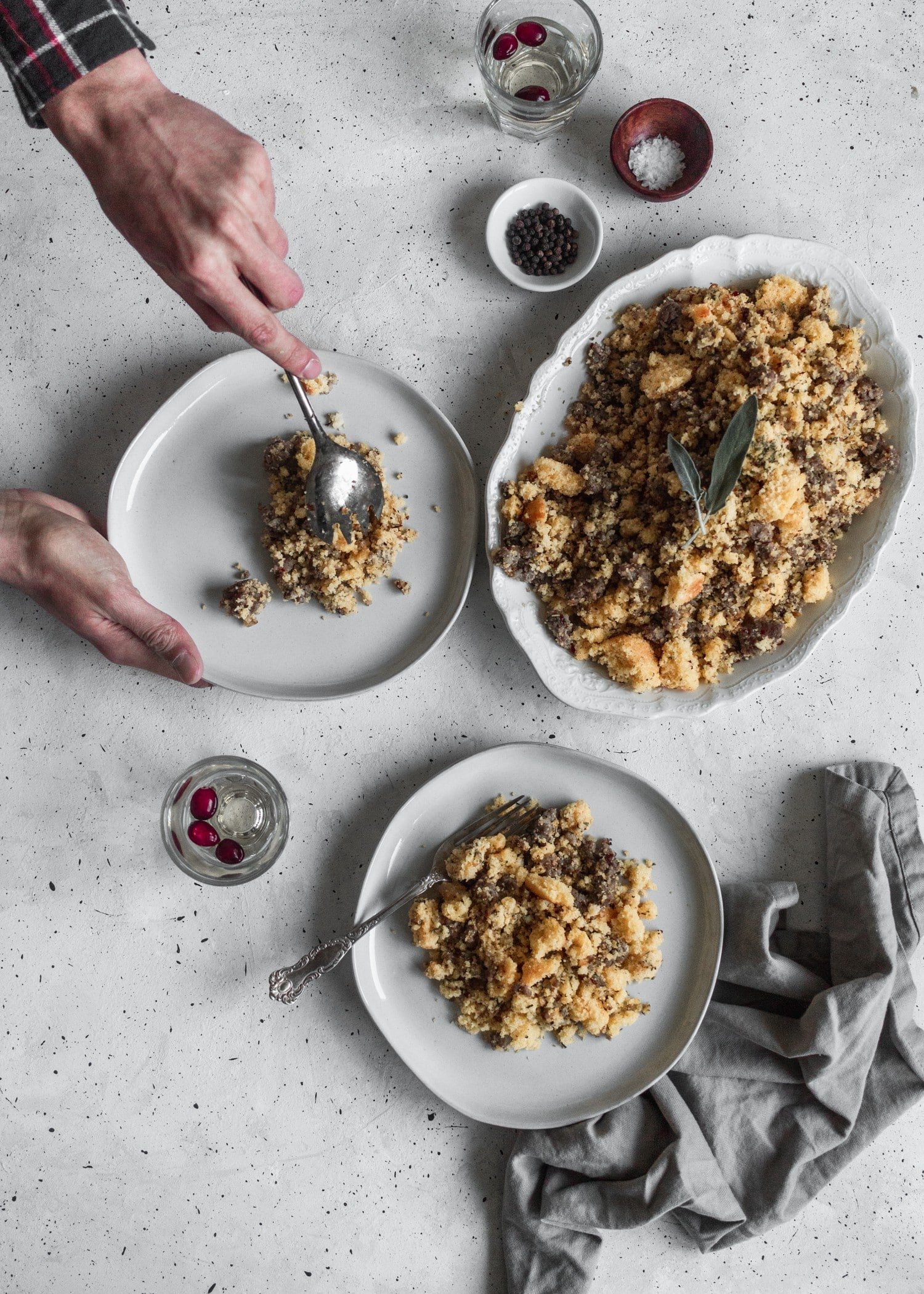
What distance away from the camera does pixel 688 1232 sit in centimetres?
182

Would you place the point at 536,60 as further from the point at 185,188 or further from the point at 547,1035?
the point at 547,1035

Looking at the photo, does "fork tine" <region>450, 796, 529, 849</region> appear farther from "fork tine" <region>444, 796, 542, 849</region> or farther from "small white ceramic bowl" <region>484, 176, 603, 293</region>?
"small white ceramic bowl" <region>484, 176, 603, 293</region>

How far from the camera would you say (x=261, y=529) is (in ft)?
5.82

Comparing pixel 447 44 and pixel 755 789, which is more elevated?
pixel 447 44

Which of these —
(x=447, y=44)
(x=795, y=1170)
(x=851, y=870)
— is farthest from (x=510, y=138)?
(x=795, y=1170)

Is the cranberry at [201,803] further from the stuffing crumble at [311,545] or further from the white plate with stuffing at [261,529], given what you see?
the stuffing crumble at [311,545]

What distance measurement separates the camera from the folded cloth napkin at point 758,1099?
174 centimetres

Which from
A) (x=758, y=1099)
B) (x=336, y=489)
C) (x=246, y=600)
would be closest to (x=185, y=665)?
(x=246, y=600)

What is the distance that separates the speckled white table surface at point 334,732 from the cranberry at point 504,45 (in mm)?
105

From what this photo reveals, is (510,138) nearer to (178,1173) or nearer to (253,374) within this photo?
(253,374)

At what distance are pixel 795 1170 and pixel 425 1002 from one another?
0.77 m

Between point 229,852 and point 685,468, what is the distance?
108 cm

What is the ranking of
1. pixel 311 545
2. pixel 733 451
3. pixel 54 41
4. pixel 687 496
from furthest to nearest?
pixel 311 545, pixel 687 496, pixel 733 451, pixel 54 41

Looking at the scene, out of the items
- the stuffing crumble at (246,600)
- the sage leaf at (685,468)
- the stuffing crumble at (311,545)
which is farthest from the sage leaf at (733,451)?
the stuffing crumble at (246,600)
